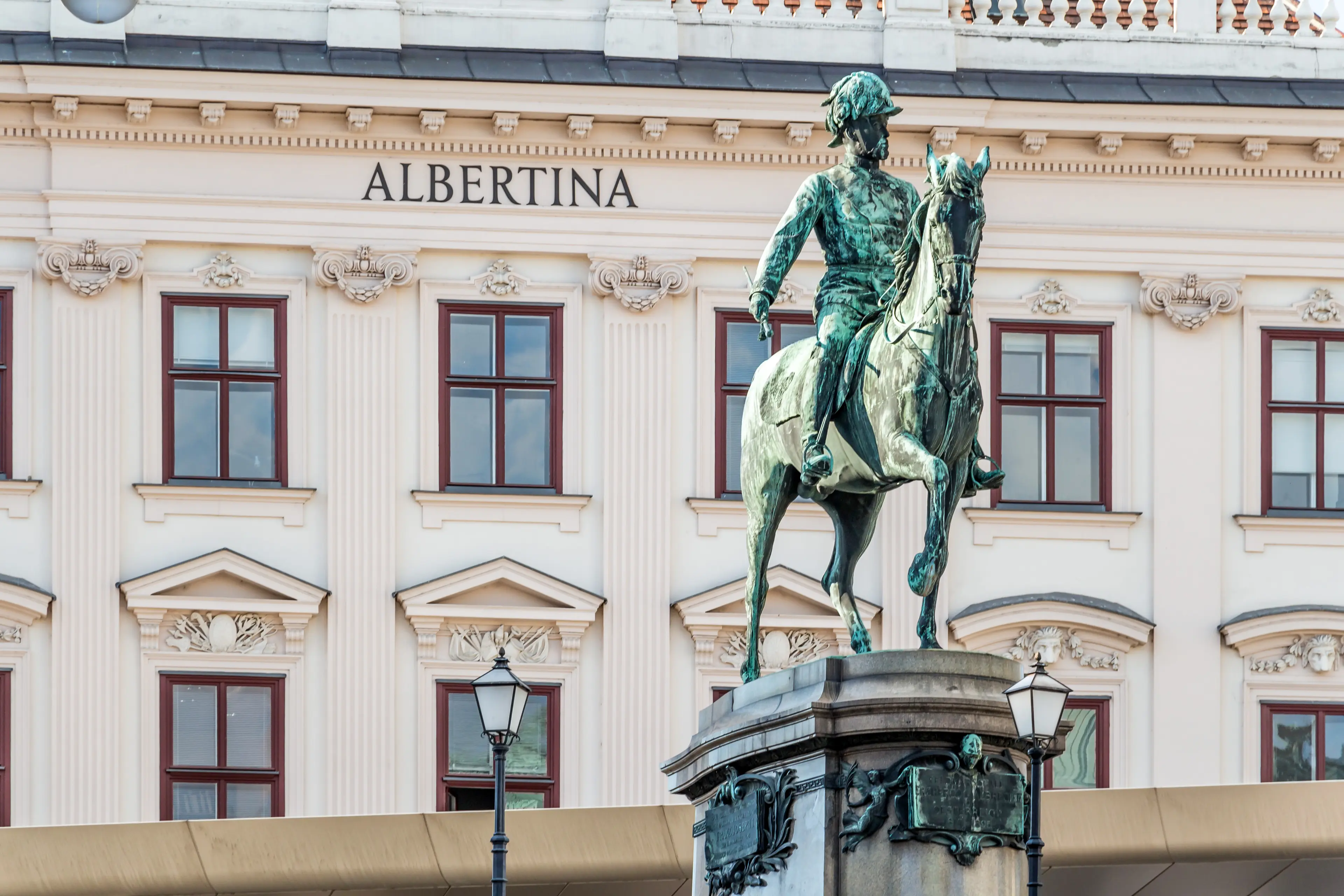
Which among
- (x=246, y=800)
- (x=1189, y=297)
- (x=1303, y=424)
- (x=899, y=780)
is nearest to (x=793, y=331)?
(x=1189, y=297)

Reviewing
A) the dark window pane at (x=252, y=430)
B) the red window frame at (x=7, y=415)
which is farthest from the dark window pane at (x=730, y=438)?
the red window frame at (x=7, y=415)

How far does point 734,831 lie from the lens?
1330 centimetres

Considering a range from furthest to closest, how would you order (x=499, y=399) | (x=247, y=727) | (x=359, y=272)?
(x=499, y=399) → (x=359, y=272) → (x=247, y=727)

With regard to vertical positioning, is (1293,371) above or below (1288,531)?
above

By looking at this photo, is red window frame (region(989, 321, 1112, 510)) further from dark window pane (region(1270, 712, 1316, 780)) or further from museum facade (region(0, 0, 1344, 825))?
dark window pane (region(1270, 712, 1316, 780))

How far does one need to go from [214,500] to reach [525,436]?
2.57 m

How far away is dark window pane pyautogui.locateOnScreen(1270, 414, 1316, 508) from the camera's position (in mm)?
27172

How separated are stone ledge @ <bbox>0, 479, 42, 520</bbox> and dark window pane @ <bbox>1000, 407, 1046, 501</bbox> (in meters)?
7.89

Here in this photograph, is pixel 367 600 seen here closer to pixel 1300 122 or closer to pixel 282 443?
pixel 282 443

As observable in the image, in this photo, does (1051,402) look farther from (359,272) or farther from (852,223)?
(852,223)

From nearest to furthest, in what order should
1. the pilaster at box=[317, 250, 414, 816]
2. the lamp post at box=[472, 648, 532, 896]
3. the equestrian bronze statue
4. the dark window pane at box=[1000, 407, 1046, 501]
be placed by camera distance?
the equestrian bronze statue, the lamp post at box=[472, 648, 532, 896], the pilaster at box=[317, 250, 414, 816], the dark window pane at box=[1000, 407, 1046, 501]

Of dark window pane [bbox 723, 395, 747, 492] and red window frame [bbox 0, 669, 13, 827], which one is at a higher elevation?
dark window pane [bbox 723, 395, 747, 492]

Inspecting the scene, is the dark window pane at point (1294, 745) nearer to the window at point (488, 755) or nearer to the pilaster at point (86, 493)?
the window at point (488, 755)

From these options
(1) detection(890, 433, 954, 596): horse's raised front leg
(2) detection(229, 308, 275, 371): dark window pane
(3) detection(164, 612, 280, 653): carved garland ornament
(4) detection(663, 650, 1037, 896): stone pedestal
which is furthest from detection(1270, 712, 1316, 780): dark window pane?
(4) detection(663, 650, 1037, 896): stone pedestal
